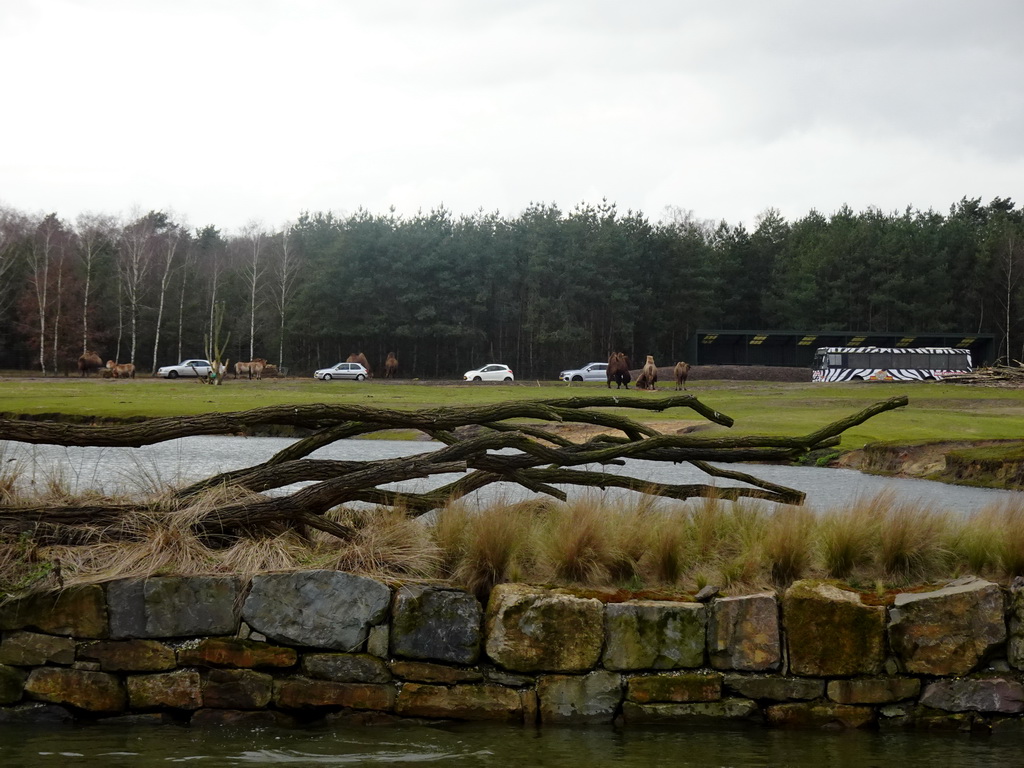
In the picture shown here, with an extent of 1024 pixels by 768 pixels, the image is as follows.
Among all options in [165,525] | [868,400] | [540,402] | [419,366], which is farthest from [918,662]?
[419,366]

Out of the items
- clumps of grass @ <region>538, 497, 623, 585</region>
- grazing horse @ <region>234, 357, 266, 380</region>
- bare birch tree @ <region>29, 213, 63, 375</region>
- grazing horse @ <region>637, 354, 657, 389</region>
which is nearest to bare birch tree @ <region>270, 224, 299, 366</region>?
grazing horse @ <region>234, 357, 266, 380</region>

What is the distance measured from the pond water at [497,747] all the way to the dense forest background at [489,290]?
68546 millimetres

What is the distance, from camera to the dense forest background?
77438 millimetres

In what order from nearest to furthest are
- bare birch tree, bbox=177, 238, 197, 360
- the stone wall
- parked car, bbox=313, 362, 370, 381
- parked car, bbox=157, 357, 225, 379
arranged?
the stone wall, parked car, bbox=313, 362, 370, 381, parked car, bbox=157, 357, 225, 379, bare birch tree, bbox=177, 238, 197, 360

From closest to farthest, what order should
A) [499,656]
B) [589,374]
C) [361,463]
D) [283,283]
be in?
[499,656] → [361,463] → [589,374] → [283,283]

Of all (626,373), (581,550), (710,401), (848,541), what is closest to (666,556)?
(581,550)

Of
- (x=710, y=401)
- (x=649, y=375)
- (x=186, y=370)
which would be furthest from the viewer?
(x=186, y=370)

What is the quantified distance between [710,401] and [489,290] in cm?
4112

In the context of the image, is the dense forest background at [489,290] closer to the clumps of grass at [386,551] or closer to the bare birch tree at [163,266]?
the bare birch tree at [163,266]

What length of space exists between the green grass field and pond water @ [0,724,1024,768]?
617 inches

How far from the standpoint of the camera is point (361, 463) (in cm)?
912

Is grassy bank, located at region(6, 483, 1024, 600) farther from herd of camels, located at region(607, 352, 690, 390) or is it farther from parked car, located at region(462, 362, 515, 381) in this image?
parked car, located at region(462, 362, 515, 381)

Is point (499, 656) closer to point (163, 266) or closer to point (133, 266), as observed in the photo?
point (133, 266)

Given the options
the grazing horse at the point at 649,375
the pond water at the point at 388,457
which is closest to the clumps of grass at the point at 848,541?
the pond water at the point at 388,457
